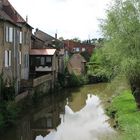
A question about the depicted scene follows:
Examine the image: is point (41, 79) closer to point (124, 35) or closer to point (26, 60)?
point (26, 60)

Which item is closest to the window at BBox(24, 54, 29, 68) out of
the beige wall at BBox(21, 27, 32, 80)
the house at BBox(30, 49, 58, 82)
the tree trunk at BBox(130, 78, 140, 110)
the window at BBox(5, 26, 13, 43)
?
the beige wall at BBox(21, 27, 32, 80)

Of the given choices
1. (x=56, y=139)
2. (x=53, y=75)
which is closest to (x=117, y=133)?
(x=56, y=139)

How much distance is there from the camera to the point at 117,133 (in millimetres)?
28719

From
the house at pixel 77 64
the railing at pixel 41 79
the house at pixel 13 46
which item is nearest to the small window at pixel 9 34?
the house at pixel 13 46

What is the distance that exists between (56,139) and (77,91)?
113 feet

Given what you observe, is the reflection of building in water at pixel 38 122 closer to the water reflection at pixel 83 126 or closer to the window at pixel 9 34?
the water reflection at pixel 83 126

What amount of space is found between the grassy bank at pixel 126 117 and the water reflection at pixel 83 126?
1.12 meters

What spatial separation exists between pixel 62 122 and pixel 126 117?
8.74 metres

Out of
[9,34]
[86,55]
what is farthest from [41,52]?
[86,55]

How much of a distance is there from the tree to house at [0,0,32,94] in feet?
33.2

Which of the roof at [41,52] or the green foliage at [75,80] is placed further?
the green foliage at [75,80]

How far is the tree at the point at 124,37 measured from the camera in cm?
3175

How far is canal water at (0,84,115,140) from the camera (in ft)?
98.3

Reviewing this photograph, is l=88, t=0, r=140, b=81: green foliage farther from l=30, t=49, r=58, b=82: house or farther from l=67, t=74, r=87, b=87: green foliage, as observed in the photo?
l=67, t=74, r=87, b=87: green foliage
